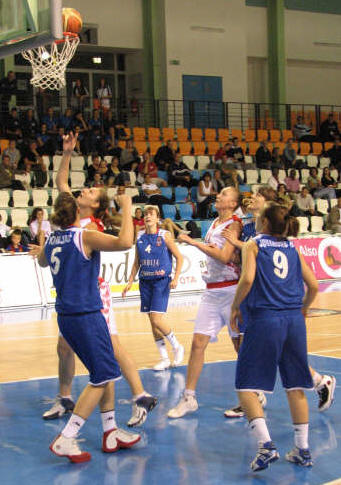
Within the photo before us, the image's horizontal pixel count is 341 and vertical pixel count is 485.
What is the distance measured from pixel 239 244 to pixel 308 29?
26228mm

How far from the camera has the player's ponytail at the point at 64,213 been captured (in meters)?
5.46

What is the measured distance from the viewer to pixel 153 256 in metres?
8.88

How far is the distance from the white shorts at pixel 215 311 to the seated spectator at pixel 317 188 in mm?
16847

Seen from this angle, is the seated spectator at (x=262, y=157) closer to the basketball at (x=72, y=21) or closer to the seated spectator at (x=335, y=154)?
the seated spectator at (x=335, y=154)

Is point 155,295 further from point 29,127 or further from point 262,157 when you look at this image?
point 262,157

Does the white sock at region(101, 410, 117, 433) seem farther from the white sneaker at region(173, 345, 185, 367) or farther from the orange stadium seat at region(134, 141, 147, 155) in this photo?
the orange stadium seat at region(134, 141, 147, 155)

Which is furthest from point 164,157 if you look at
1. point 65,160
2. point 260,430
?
point 260,430

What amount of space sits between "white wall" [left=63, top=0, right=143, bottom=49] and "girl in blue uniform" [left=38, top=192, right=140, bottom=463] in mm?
21332

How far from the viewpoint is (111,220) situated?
19.8ft

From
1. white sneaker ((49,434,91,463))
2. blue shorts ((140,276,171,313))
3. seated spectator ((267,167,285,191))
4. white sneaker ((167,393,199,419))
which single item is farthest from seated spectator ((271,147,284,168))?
white sneaker ((49,434,91,463))

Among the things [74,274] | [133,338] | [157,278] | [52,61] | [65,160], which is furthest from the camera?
[52,61]

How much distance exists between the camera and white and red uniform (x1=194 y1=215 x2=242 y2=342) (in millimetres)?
6668

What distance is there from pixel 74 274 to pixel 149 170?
1591cm

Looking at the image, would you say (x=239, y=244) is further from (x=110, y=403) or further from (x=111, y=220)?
(x=110, y=403)
